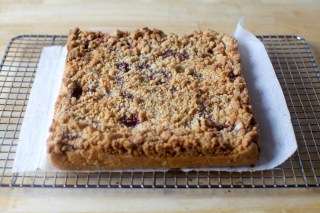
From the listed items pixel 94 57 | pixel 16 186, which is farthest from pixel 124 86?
pixel 16 186

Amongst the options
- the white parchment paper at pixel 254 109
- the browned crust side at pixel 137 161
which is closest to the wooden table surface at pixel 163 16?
the white parchment paper at pixel 254 109

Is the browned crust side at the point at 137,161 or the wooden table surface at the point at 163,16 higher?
the wooden table surface at the point at 163,16

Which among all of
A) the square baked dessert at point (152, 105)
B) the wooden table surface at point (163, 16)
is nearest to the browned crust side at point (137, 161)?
the square baked dessert at point (152, 105)

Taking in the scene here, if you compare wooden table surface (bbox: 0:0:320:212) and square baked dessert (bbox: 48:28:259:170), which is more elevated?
wooden table surface (bbox: 0:0:320:212)

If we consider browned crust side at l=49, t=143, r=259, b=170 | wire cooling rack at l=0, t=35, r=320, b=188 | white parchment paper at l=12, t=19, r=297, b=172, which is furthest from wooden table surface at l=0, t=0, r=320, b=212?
browned crust side at l=49, t=143, r=259, b=170

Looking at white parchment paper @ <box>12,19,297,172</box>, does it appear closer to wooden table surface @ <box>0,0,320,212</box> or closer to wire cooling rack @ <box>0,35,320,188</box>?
wire cooling rack @ <box>0,35,320,188</box>

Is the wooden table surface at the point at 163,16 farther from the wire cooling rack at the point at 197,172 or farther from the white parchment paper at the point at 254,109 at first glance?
the white parchment paper at the point at 254,109

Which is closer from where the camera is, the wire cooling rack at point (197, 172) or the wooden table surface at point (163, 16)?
the wire cooling rack at point (197, 172)

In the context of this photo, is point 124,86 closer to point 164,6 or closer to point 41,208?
point 41,208
